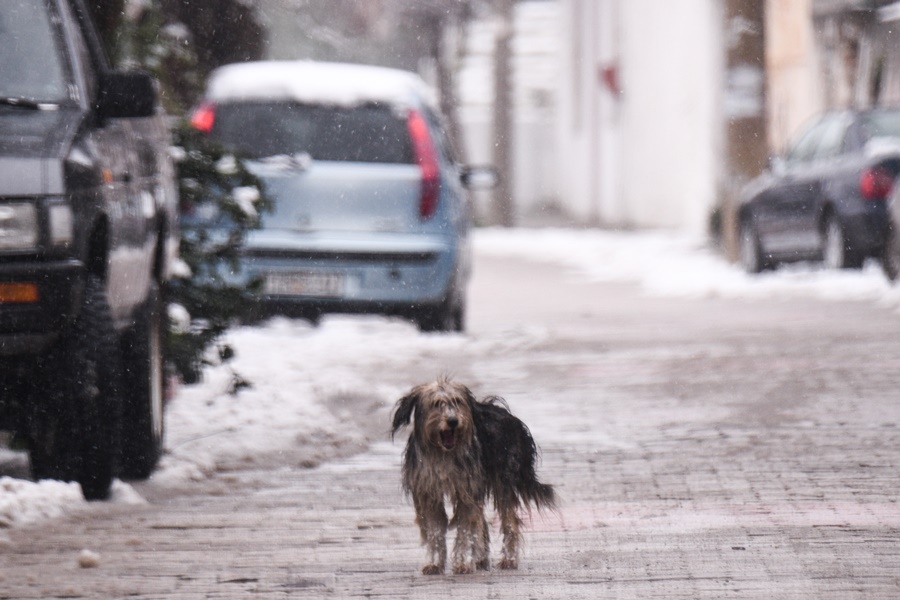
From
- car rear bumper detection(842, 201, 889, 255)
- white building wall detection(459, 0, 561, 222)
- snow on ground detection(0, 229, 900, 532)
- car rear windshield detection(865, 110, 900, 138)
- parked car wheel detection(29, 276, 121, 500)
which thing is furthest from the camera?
white building wall detection(459, 0, 561, 222)

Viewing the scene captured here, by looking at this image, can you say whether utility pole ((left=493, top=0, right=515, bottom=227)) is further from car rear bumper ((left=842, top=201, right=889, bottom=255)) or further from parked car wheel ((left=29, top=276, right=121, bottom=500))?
parked car wheel ((left=29, top=276, right=121, bottom=500))

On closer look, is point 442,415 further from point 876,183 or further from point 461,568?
point 876,183

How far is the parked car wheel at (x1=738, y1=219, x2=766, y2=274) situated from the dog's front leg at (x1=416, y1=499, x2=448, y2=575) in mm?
16567

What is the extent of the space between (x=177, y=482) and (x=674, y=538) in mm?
2378

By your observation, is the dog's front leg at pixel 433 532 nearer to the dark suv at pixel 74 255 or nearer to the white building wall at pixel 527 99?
the dark suv at pixel 74 255

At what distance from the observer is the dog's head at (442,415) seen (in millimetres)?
5559

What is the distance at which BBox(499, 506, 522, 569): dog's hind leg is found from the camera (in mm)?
5887

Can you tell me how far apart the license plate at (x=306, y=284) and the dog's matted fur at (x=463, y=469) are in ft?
24.0

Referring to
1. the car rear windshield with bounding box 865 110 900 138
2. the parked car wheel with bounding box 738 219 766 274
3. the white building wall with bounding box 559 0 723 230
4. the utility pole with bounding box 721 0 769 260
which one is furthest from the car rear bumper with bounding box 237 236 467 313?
the white building wall with bounding box 559 0 723 230

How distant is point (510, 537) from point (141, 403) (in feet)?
7.93

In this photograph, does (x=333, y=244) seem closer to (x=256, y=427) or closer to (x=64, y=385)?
(x=256, y=427)

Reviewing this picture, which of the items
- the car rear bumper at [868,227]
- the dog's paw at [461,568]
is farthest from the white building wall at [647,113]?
the dog's paw at [461,568]

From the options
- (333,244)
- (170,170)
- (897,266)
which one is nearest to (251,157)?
(170,170)

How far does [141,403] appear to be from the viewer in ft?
25.9
